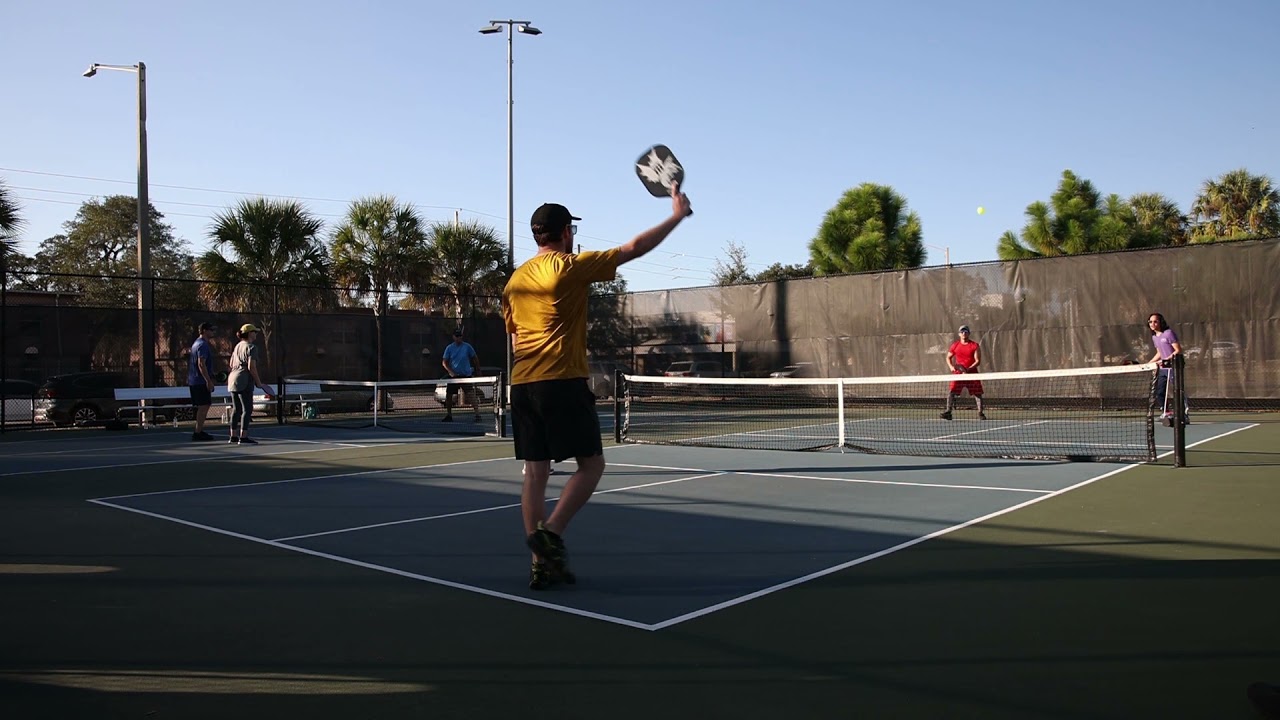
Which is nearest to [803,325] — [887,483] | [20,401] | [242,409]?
[242,409]

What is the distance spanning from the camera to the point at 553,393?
465 cm

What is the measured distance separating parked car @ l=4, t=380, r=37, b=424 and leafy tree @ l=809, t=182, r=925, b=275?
2638 cm

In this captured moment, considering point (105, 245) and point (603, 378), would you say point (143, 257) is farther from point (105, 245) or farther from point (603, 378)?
point (105, 245)

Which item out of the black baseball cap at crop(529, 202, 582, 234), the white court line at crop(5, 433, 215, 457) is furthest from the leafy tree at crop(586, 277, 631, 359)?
the black baseball cap at crop(529, 202, 582, 234)

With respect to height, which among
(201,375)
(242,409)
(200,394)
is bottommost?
(242,409)

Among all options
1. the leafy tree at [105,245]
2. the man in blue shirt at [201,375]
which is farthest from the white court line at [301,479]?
the leafy tree at [105,245]

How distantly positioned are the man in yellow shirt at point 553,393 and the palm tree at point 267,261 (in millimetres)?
19715

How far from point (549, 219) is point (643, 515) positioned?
2.83 meters

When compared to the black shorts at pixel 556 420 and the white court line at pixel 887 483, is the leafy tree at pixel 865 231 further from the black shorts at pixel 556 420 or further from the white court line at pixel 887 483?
the black shorts at pixel 556 420

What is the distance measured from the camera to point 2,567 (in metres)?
5.29

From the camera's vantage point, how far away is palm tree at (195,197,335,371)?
75.7 feet

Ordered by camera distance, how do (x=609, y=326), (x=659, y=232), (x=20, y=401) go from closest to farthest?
(x=659, y=232) < (x=20, y=401) < (x=609, y=326)

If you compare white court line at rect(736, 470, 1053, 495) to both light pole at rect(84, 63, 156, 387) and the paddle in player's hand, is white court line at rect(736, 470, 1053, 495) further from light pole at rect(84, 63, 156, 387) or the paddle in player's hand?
light pole at rect(84, 63, 156, 387)

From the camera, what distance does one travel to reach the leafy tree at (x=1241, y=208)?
3638cm
